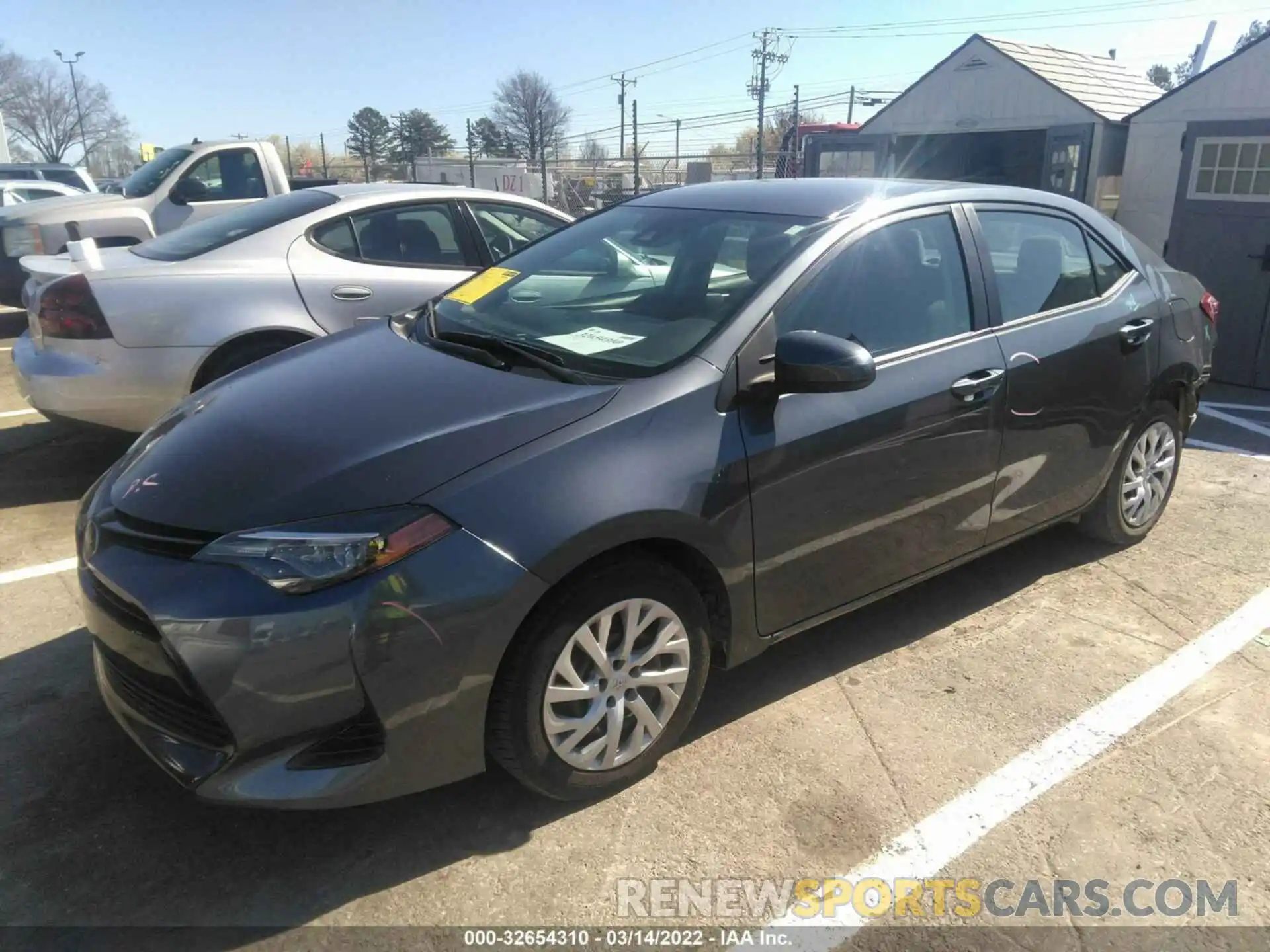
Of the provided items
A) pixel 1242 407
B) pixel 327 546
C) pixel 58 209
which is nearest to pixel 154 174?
pixel 58 209

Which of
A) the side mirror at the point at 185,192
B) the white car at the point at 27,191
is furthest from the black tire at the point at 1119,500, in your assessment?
the white car at the point at 27,191

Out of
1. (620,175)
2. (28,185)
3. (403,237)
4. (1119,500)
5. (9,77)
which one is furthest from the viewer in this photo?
(9,77)

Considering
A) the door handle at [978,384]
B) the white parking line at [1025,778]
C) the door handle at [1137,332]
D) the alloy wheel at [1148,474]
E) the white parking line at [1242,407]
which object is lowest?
the white parking line at [1242,407]

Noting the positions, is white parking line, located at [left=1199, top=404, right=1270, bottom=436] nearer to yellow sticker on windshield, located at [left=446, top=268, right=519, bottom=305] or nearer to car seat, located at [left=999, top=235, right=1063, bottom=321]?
car seat, located at [left=999, top=235, right=1063, bottom=321]

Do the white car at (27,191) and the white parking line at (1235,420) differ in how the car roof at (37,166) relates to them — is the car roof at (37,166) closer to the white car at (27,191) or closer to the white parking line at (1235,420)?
the white car at (27,191)

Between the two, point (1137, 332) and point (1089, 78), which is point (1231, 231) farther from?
point (1089, 78)

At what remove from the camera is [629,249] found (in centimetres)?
350

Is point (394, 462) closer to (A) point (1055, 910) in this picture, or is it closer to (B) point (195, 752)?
(B) point (195, 752)

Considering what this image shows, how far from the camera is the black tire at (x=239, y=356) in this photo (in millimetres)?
4727

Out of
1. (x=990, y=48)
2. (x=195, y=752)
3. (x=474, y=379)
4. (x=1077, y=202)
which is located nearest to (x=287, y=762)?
(x=195, y=752)

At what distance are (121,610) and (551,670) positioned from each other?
106 cm

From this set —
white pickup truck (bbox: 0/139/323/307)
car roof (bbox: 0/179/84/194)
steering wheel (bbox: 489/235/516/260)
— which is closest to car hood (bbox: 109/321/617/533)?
steering wheel (bbox: 489/235/516/260)

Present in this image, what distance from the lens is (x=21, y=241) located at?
884 centimetres

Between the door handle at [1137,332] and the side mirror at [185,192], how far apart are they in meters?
8.58
